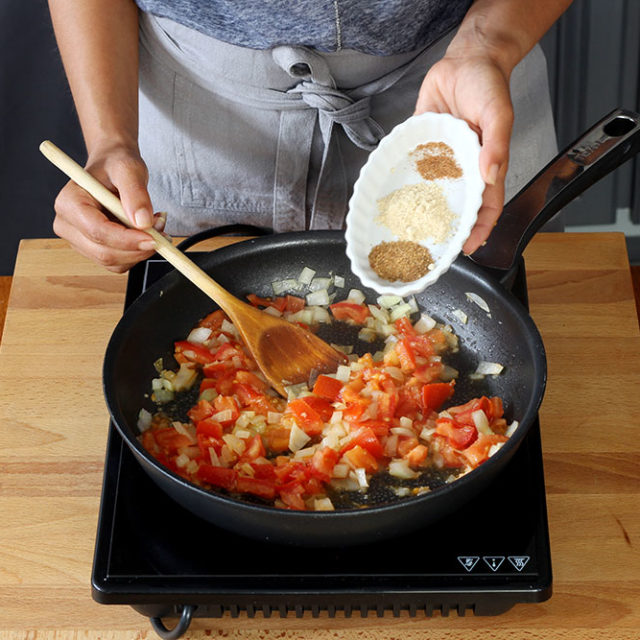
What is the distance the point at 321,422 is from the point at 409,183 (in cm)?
38

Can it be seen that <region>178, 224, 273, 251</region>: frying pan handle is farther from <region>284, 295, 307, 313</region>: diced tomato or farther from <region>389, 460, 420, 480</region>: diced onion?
<region>389, 460, 420, 480</region>: diced onion

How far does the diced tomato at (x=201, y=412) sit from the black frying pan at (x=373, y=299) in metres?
0.09

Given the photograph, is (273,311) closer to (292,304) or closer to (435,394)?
(292,304)

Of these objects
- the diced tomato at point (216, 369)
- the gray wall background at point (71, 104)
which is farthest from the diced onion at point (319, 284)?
the gray wall background at point (71, 104)

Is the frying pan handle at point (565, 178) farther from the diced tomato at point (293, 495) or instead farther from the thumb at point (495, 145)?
the diced tomato at point (293, 495)

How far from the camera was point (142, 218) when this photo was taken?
1.35 meters

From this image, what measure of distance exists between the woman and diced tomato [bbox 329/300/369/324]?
0.86 ft

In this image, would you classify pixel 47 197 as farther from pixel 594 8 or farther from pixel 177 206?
pixel 594 8

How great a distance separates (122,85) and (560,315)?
2.87 feet

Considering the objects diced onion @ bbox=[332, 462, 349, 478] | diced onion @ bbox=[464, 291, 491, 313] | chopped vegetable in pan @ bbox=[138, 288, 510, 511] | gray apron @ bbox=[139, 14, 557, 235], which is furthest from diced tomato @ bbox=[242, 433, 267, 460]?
gray apron @ bbox=[139, 14, 557, 235]

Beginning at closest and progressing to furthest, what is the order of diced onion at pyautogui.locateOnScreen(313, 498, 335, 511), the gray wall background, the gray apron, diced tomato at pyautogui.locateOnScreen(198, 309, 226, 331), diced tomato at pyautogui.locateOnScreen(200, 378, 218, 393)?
diced onion at pyautogui.locateOnScreen(313, 498, 335, 511) → diced tomato at pyautogui.locateOnScreen(200, 378, 218, 393) → diced tomato at pyautogui.locateOnScreen(198, 309, 226, 331) → the gray apron → the gray wall background

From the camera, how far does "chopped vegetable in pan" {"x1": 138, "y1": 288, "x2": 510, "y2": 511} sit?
1284mm

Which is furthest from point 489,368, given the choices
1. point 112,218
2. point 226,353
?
point 112,218

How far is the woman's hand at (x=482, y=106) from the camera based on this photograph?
129 cm
